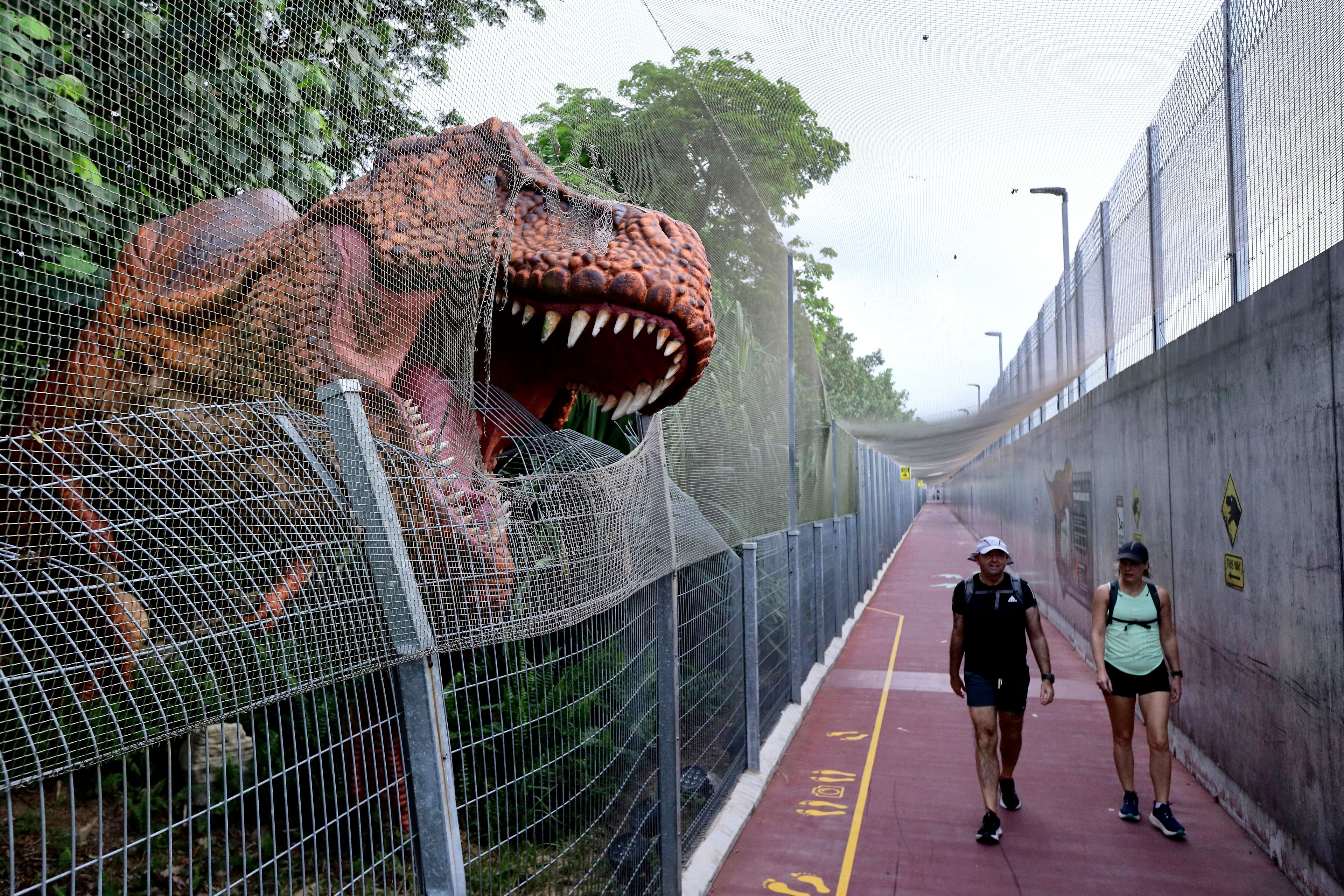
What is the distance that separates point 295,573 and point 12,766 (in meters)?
0.52

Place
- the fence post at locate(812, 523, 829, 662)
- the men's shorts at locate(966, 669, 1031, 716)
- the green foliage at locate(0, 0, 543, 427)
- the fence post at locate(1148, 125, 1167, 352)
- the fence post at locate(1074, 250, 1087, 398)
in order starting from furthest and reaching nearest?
the fence post at locate(1074, 250, 1087, 398)
the fence post at locate(812, 523, 829, 662)
the fence post at locate(1148, 125, 1167, 352)
the men's shorts at locate(966, 669, 1031, 716)
the green foliage at locate(0, 0, 543, 427)

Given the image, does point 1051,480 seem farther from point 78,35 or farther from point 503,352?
point 78,35

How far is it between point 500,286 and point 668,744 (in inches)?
77.9

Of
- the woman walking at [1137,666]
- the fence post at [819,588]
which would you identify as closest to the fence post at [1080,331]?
the fence post at [819,588]

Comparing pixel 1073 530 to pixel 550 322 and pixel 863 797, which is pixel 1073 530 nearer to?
pixel 863 797

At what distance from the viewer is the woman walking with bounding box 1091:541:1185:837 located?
4.64 m

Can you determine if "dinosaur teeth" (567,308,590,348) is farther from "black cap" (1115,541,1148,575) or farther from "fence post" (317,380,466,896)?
"black cap" (1115,541,1148,575)

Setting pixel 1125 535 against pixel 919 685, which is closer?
pixel 1125 535

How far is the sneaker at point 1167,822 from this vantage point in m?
4.58

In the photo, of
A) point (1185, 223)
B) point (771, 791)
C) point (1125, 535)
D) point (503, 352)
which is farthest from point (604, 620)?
point (1125, 535)

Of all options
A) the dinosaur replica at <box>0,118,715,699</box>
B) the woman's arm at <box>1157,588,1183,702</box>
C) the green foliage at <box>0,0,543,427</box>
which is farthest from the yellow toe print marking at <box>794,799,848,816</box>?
the green foliage at <box>0,0,543,427</box>

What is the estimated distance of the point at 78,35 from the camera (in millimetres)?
1468

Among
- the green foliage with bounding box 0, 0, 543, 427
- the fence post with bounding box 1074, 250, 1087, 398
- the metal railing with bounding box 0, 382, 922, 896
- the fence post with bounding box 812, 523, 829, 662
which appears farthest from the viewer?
the fence post with bounding box 1074, 250, 1087, 398

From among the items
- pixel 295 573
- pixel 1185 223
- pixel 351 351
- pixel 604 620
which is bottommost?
pixel 604 620
